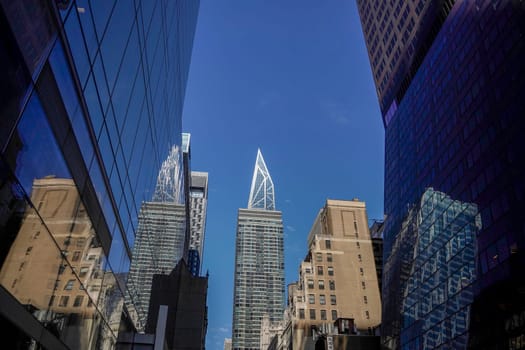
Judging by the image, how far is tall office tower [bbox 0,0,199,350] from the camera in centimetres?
1057

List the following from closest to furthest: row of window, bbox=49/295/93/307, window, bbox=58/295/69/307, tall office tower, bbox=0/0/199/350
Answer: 1. tall office tower, bbox=0/0/199/350
2. row of window, bbox=49/295/93/307
3. window, bbox=58/295/69/307

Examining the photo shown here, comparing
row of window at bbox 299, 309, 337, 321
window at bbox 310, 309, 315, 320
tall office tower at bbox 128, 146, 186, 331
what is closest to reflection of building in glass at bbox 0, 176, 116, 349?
tall office tower at bbox 128, 146, 186, 331

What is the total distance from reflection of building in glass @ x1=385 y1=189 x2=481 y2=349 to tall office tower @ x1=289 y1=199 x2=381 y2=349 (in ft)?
158

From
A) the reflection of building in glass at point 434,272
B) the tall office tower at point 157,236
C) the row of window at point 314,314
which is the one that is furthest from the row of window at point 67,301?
the row of window at point 314,314

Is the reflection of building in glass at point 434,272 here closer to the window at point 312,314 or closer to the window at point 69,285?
the window at point 69,285

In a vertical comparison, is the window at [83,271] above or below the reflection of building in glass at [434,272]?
below

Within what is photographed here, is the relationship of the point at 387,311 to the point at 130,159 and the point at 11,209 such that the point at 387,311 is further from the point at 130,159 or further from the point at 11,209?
the point at 11,209

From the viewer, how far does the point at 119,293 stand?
79.2 ft

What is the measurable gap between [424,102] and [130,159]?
5492cm

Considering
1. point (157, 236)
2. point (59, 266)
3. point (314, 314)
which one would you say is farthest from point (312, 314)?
point (59, 266)

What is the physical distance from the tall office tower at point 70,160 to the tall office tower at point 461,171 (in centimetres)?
3162

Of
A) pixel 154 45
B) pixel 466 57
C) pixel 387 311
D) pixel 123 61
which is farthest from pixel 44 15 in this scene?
pixel 387 311

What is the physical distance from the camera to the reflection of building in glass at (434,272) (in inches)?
1828

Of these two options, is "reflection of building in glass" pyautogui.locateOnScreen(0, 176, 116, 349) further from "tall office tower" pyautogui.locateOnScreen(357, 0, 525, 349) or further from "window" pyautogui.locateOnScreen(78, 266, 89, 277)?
"tall office tower" pyautogui.locateOnScreen(357, 0, 525, 349)
